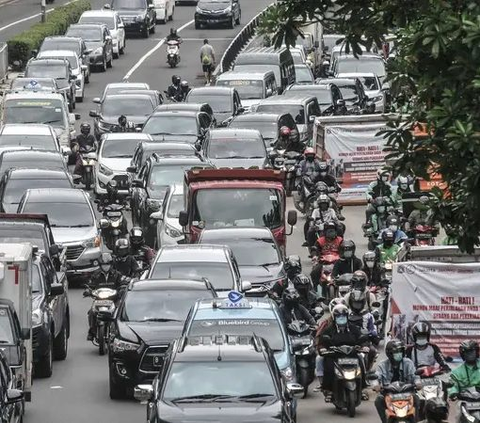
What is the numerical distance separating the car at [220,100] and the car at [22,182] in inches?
503

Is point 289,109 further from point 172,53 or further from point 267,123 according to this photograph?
point 172,53

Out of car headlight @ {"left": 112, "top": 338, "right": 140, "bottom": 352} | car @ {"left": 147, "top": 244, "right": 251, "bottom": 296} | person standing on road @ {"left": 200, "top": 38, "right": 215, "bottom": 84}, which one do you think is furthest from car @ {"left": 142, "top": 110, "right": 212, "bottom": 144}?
car headlight @ {"left": 112, "top": 338, "right": 140, "bottom": 352}

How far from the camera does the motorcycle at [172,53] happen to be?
7212 centimetres

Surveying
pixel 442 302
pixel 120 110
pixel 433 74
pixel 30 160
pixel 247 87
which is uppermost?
pixel 433 74

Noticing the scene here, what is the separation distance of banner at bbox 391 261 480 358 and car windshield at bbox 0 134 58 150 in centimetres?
2047

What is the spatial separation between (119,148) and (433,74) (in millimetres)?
29530

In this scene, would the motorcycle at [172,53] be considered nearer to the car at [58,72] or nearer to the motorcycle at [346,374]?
the car at [58,72]

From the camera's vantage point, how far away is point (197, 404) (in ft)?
63.6

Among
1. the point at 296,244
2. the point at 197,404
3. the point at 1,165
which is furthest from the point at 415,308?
the point at 1,165

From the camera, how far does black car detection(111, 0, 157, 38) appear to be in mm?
80312

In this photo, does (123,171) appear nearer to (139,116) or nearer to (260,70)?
(139,116)

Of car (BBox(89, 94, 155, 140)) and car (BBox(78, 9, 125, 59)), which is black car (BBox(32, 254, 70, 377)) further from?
car (BBox(78, 9, 125, 59))

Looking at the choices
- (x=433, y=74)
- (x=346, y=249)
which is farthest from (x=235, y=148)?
(x=433, y=74)

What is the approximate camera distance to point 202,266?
29.0m
